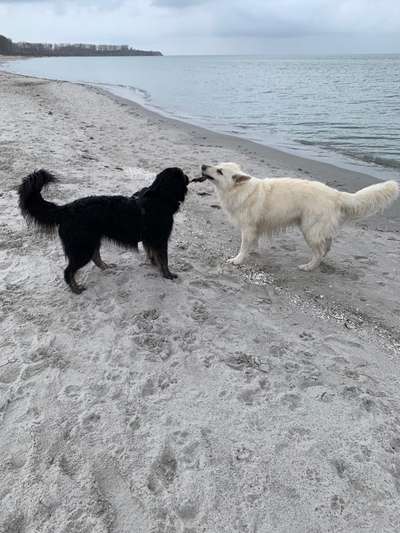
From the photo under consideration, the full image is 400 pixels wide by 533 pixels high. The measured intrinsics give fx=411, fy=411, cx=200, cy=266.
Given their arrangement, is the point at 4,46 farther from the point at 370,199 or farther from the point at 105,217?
the point at 370,199

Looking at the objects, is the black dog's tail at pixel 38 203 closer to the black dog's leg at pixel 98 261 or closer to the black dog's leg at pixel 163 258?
the black dog's leg at pixel 98 261

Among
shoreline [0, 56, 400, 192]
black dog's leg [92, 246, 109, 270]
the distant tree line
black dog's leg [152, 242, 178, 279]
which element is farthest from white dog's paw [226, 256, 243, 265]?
the distant tree line

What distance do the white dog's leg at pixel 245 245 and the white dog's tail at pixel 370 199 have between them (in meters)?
1.12

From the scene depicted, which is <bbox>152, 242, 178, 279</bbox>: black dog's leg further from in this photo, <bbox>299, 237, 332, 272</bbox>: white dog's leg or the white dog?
<bbox>299, 237, 332, 272</bbox>: white dog's leg

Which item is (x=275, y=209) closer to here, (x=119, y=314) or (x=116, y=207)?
(x=116, y=207)

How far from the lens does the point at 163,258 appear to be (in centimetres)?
466

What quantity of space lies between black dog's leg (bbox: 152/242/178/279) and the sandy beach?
10 centimetres

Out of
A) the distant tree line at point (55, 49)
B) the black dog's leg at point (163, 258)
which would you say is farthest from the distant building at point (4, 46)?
the black dog's leg at point (163, 258)

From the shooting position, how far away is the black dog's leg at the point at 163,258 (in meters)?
4.63

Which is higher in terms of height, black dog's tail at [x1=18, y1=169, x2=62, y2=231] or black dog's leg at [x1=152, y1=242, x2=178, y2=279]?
black dog's tail at [x1=18, y1=169, x2=62, y2=231]

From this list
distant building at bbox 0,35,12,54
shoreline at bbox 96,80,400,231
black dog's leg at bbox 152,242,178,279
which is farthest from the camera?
distant building at bbox 0,35,12,54

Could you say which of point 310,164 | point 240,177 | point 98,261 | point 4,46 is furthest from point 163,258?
point 4,46

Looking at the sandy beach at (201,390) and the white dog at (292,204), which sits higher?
the white dog at (292,204)

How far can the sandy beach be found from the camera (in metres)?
2.30
